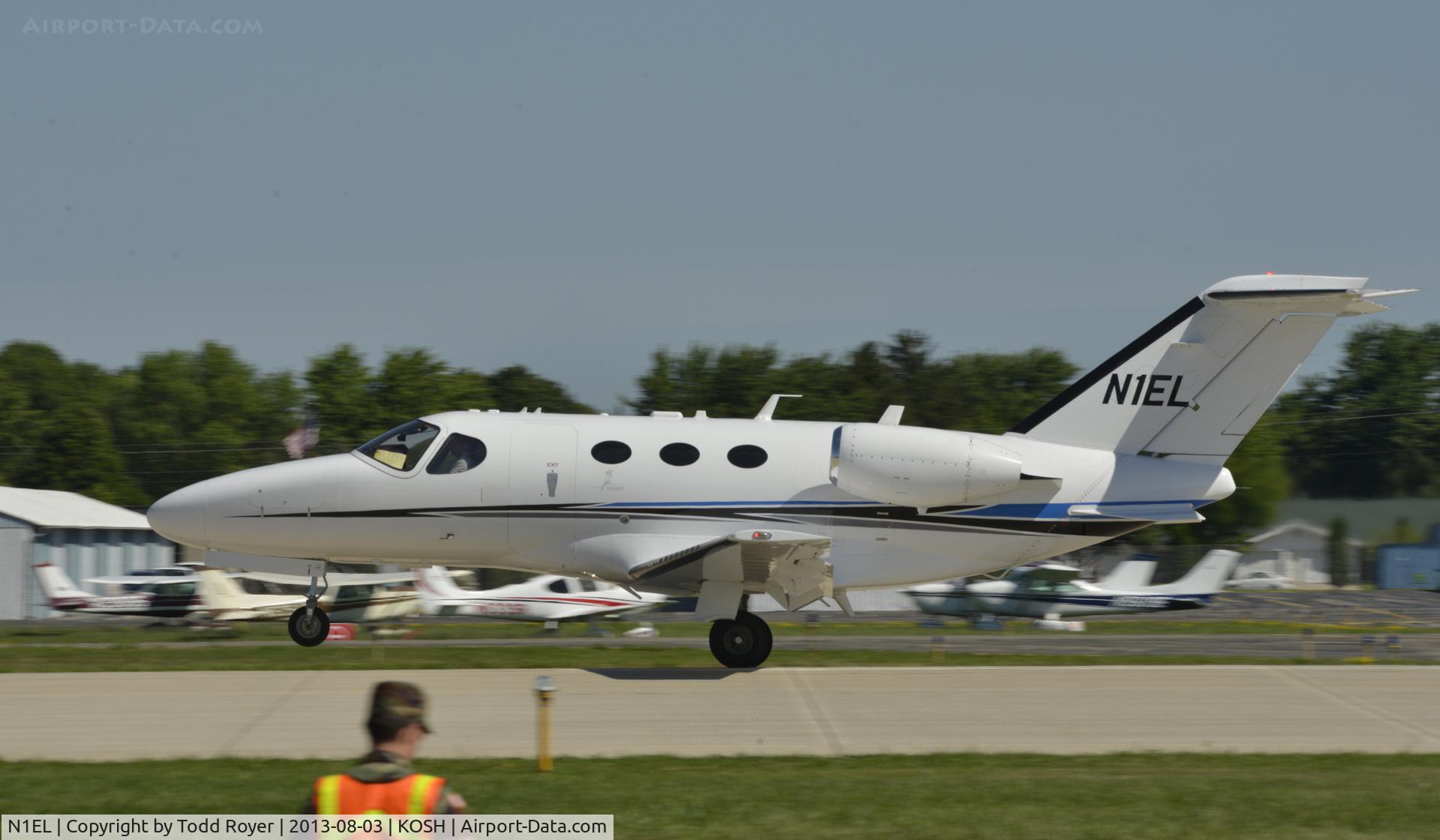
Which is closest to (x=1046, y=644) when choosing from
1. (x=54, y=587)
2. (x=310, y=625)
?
(x=310, y=625)

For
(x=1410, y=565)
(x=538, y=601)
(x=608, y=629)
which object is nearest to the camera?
(x=608, y=629)

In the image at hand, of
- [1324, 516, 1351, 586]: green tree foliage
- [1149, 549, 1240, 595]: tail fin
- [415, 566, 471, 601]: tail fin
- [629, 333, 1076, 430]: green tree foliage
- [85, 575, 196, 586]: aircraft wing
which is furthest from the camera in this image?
[629, 333, 1076, 430]: green tree foliage

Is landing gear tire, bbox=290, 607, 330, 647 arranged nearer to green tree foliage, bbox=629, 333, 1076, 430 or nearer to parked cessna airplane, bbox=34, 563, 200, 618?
parked cessna airplane, bbox=34, 563, 200, 618

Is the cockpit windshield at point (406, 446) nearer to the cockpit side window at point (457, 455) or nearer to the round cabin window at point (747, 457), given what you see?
the cockpit side window at point (457, 455)

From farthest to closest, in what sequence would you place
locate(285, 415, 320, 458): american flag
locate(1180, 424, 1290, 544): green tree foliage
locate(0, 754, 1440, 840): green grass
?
1. locate(1180, 424, 1290, 544): green tree foliage
2. locate(285, 415, 320, 458): american flag
3. locate(0, 754, 1440, 840): green grass

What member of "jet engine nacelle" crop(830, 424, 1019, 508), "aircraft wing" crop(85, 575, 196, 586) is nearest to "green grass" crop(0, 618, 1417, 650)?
"aircraft wing" crop(85, 575, 196, 586)

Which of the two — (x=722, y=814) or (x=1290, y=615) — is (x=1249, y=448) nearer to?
(x=1290, y=615)

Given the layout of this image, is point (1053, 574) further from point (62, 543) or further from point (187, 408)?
point (187, 408)

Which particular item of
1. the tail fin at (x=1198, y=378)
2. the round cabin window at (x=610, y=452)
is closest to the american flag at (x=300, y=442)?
the round cabin window at (x=610, y=452)

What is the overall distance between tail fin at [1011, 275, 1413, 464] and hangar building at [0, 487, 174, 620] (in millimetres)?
26043

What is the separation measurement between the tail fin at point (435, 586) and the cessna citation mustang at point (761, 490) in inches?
532

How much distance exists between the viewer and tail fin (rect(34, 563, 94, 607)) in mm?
31641

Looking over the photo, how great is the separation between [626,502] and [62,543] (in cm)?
2781

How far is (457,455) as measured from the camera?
1714 cm
